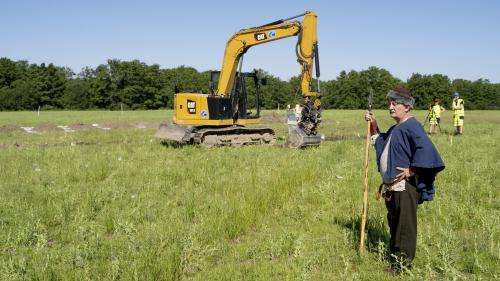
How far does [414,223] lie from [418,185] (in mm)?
451

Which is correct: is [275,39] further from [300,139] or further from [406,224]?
[406,224]

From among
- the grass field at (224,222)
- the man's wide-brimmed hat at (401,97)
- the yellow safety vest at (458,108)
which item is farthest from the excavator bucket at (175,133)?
the yellow safety vest at (458,108)

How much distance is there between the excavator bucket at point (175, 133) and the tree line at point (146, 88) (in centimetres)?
6179

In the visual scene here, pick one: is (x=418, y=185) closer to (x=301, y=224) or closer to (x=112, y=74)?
(x=301, y=224)

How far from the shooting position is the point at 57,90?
89.4 meters

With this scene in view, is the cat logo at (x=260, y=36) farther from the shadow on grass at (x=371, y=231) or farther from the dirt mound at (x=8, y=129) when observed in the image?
the dirt mound at (x=8, y=129)

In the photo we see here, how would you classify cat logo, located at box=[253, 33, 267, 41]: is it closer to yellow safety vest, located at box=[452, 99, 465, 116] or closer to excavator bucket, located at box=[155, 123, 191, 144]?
excavator bucket, located at box=[155, 123, 191, 144]

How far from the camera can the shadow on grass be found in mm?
6305

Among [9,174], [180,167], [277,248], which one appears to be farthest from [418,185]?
[9,174]

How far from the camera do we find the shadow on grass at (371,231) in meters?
6.30

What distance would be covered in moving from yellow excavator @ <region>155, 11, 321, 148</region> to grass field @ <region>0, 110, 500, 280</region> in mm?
4720

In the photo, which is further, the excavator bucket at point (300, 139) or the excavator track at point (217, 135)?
the excavator track at point (217, 135)

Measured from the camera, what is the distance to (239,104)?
61.8ft

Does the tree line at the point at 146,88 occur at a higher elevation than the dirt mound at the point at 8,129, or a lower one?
higher
